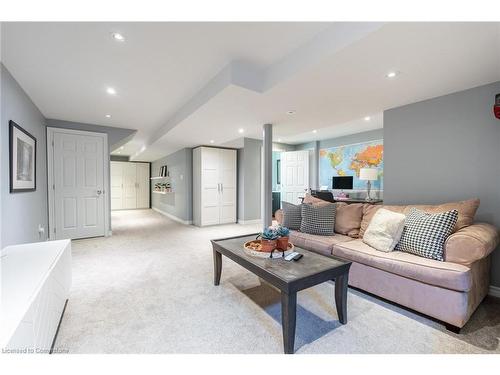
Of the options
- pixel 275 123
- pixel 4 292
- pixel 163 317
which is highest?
pixel 275 123

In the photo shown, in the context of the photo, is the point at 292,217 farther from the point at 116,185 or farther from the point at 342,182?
the point at 116,185

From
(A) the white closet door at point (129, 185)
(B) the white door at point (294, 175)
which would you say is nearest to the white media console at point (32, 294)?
(B) the white door at point (294, 175)

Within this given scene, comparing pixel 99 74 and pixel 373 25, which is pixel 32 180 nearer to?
pixel 99 74

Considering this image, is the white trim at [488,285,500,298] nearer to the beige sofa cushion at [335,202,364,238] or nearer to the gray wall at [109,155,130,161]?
the beige sofa cushion at [335,202,364,238]

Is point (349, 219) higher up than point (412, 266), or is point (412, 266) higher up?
point (349, 219)

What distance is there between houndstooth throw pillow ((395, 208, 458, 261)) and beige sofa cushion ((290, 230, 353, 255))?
0.60 meters

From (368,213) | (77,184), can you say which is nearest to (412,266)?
(368,213)

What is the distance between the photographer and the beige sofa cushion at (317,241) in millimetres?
2457

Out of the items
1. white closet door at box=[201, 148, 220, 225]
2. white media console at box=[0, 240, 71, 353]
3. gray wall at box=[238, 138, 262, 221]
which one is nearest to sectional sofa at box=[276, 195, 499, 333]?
white media console at box=[0, 240, 71, 353]

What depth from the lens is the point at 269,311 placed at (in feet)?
6.32

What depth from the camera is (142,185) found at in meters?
9.59

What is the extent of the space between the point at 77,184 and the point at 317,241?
449 cm
